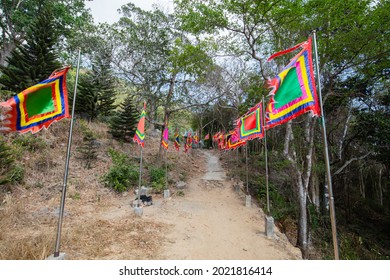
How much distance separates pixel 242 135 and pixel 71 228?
5.81 m

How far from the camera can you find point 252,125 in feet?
20.8

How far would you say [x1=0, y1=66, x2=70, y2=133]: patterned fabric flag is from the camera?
330cm

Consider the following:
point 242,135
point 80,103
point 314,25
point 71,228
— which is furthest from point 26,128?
point 80,103

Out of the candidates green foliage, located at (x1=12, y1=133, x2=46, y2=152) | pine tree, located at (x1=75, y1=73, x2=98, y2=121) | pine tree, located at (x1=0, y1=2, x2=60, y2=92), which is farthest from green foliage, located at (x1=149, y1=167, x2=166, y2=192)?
pine tree, located at (x1=0, y1=2, x2=60, y2=92)

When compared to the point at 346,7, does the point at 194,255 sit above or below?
below

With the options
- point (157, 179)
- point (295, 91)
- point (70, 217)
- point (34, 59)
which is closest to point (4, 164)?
point (70, 217)

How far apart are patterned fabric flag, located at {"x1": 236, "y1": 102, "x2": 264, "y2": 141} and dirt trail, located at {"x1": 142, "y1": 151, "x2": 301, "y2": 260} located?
2965mm

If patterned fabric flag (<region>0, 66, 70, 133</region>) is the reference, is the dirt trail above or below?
below

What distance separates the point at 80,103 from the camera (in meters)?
14.1

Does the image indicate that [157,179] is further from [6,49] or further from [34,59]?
[6,49]

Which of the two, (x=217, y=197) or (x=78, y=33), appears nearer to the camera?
(x=217, y=197)

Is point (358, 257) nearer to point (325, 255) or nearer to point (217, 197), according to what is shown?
point (325, 255)

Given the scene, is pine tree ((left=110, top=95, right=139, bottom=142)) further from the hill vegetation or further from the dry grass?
the dry grass

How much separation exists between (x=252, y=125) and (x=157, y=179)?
19.8 ft
